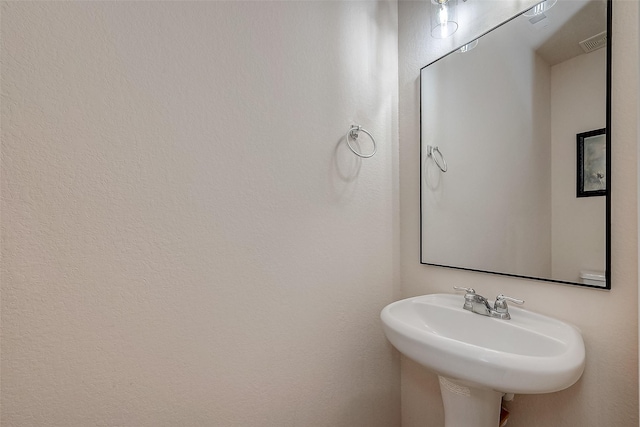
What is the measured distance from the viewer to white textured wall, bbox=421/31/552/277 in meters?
1.01

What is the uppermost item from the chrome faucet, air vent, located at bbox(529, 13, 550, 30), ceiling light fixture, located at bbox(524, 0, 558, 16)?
ceiling light fixture, located at bbox(524, 0, 558, 16)

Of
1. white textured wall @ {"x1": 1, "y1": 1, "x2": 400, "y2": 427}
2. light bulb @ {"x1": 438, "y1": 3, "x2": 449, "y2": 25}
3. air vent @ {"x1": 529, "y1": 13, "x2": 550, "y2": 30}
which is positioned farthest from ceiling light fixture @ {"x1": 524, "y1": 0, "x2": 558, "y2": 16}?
white textured wall @ {"x1": 1, "y1": 1, "x2": 400, "y2": 427}

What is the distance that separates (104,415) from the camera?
85cm

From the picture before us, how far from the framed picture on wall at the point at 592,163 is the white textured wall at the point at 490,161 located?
0.09 metres

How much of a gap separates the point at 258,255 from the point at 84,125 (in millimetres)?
662

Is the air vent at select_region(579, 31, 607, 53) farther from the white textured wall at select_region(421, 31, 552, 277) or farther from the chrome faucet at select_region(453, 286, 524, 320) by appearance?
the chrome faucet at select_region(453, 286, 524, 320)

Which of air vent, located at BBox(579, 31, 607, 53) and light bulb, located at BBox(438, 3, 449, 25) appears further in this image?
light bulb, located at BBox(438, 3, 449, 25)

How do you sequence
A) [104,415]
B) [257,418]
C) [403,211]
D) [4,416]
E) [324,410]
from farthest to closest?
[403,211] → [324,410] → [257,418] → [104,415] → [4,416]

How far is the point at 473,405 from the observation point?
95 cm

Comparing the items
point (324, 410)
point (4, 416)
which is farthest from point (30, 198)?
point (324, 410)

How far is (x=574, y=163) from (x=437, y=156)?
0.49 metres

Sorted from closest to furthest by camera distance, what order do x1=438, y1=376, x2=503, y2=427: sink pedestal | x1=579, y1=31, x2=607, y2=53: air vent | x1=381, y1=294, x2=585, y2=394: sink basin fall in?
x1=381, y1=294, x2=585, y2=394: sink basin, x1=579, y1=31, x2=607, y2=53: air vent, x1=438, y1=376, x2=503, y2=427: sink pedestal

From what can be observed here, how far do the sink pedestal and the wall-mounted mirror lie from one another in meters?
0.43

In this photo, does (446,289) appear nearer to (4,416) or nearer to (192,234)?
(192,234)
